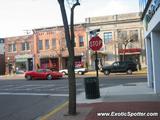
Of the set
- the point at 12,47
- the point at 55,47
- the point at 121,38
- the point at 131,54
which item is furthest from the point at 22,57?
the point at 131,54

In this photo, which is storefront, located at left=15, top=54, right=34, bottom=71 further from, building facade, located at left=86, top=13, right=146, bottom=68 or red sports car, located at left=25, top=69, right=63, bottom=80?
red sports car, located at left=25, top=69, right=63, bottom=80

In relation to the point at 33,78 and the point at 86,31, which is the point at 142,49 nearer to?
the point at 86,31

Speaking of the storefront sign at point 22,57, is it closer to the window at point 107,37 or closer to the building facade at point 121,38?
the building facade at point 121,38

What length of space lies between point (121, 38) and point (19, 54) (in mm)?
21653

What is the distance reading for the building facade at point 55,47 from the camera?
62875 mm

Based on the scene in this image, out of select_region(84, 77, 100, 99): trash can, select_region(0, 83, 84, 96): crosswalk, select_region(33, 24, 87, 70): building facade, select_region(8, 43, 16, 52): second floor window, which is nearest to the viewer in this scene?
select_region(84, 77, 100, 99): trash can

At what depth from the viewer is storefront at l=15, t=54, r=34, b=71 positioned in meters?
69.8

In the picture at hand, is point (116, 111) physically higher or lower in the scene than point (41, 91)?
lower

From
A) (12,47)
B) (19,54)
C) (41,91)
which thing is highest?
(12,47)

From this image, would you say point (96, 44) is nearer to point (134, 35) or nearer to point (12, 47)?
point (134, 35)

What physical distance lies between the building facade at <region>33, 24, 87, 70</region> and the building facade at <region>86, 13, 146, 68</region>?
1.80m

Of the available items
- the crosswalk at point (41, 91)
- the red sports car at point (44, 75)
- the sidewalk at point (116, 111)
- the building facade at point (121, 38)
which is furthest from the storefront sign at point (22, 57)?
the sidewalk at point (116, 111)

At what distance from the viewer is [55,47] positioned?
6600 cm

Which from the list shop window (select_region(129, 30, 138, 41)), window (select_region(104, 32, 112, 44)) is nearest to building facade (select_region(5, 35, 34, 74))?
window (select_region(104, 32, 112, 44))
